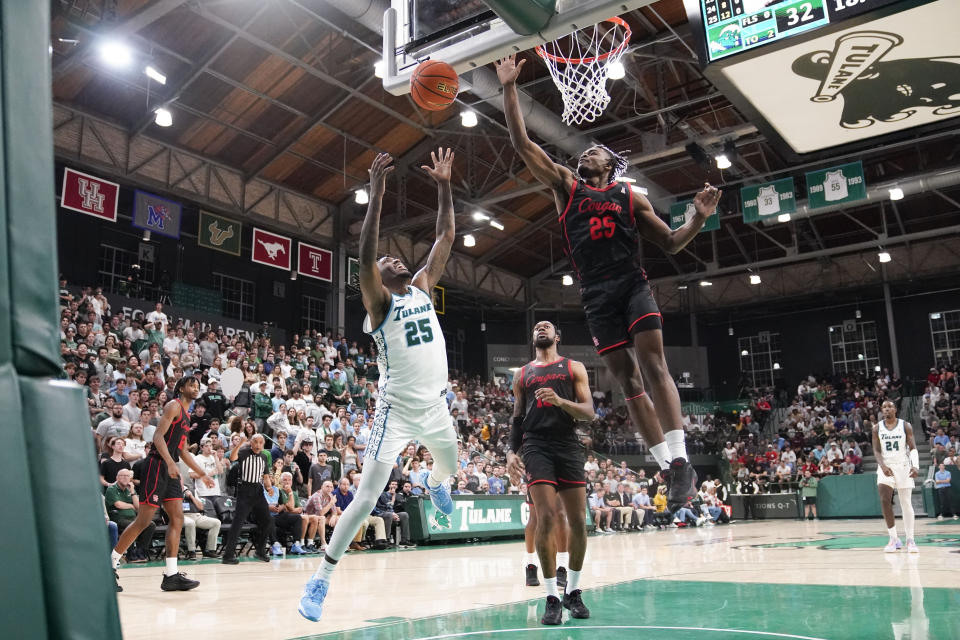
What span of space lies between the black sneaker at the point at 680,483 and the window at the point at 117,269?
2003 centimetres

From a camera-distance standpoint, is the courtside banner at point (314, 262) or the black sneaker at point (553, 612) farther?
the courtside banner at point (314, 262)

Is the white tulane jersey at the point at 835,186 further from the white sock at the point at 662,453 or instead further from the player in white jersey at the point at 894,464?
the white sock at the point at 662,453

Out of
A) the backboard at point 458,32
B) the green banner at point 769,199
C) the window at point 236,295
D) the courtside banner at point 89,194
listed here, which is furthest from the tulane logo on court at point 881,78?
the window at point 236,295

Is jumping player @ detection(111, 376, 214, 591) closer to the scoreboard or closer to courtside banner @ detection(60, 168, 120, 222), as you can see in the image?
the scoreboard

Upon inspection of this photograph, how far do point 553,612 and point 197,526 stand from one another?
7.84 m

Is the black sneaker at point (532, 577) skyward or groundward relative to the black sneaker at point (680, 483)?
groundward

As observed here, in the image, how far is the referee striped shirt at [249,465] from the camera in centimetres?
1020

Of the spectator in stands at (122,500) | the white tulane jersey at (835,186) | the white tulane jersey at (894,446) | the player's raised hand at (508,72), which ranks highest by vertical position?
the white tulane jersey at (835,186)

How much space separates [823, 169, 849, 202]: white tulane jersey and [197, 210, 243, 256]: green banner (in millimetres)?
16150

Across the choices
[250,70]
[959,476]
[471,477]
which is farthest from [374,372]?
[959,476]

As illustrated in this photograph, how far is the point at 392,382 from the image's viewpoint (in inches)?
Answer: 214

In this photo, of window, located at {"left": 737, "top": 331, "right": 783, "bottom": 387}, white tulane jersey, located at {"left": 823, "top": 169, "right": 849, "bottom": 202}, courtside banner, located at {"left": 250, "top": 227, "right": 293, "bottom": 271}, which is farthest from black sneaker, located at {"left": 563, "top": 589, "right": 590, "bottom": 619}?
window, located at {"left": 737, "top": 331, "right": 783, "bottom": 387}

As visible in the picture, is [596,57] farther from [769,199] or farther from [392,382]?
[769,199]

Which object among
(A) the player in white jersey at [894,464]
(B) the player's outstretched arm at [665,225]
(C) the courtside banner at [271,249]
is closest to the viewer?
(B) the player's outstretched arm at [665,225]
